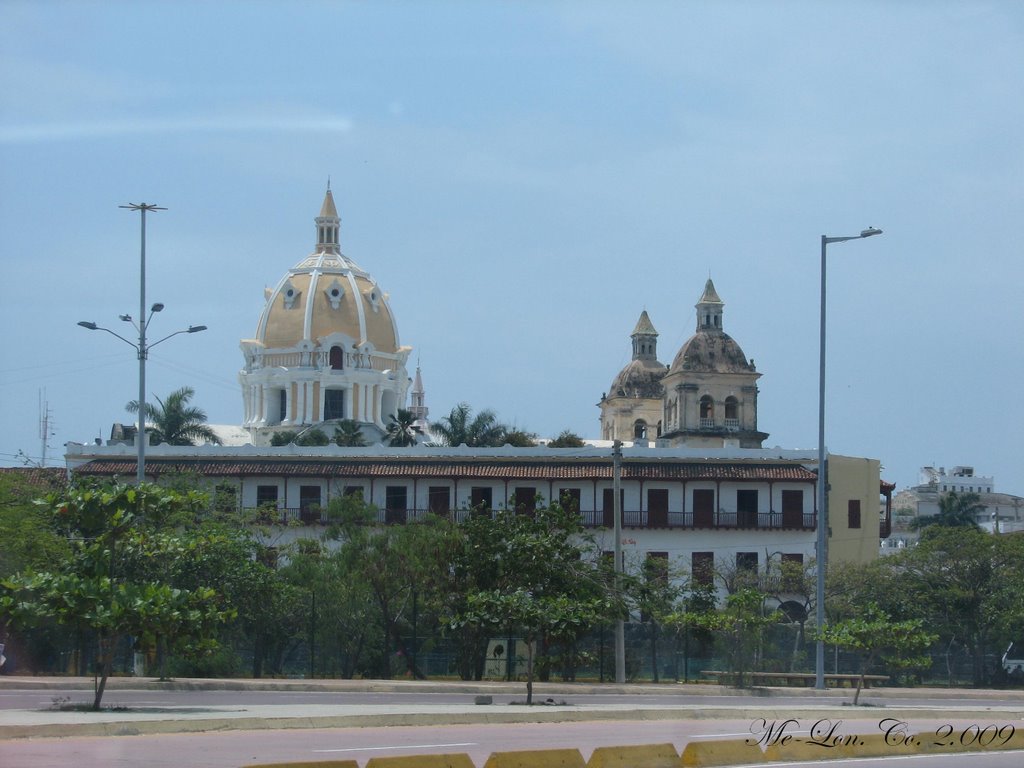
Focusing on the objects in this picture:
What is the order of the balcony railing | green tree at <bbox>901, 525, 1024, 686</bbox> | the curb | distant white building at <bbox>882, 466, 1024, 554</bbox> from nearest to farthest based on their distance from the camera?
the curb, green tree at <bbox>901, 525, 1024, 686</bbox>, the balcony railing, distant white building at <bbox>882, 466, 1024, 554</bbox>

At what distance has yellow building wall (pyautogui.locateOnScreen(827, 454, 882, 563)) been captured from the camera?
66.9m

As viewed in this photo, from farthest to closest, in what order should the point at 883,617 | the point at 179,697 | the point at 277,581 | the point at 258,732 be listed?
the point at 277,581, the point at 883,617, the point at 179,697, the point at 258,732

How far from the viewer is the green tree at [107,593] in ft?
78.8

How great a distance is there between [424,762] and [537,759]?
1516 mm

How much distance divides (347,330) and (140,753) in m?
98.5

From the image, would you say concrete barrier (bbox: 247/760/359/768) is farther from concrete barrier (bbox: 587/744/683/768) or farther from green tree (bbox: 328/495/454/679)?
green tree (bbox: 328/495/454/679)

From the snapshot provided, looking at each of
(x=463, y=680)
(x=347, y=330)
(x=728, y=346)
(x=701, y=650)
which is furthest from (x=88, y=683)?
(x=347, y=330)

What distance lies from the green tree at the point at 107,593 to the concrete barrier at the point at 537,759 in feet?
29.1

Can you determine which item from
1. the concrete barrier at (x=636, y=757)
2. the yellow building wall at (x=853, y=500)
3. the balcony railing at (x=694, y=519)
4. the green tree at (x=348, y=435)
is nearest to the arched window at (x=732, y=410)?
the green tree at (x=348, y=435)

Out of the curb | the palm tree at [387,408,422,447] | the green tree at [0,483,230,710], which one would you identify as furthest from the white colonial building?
the green tree at [0,483,230,710]

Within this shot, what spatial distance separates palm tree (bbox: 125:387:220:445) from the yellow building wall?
118 ft

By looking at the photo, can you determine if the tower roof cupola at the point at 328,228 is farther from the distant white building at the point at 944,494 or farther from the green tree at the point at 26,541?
the green tree at the point at 26,541

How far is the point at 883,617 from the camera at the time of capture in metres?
35.5

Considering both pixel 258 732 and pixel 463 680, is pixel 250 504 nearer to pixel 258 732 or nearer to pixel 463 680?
pixel 463 680
